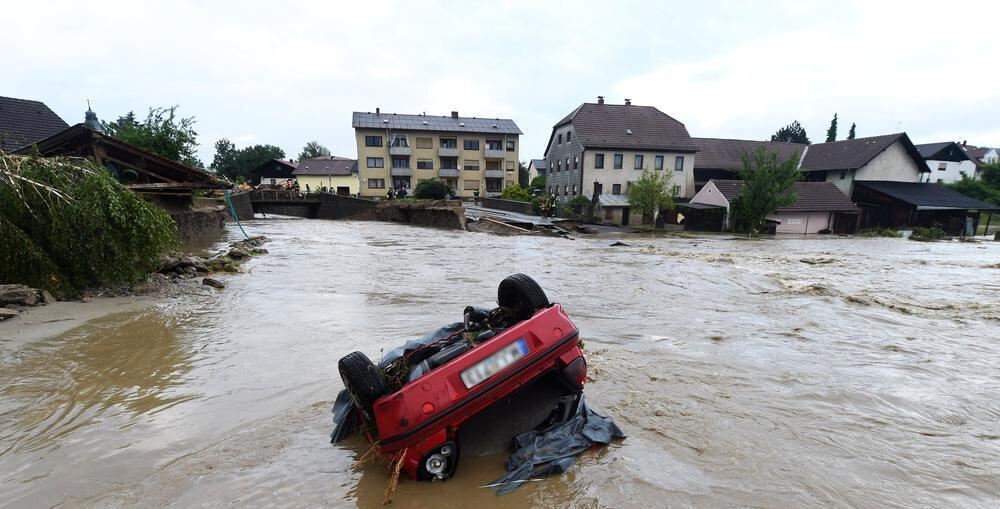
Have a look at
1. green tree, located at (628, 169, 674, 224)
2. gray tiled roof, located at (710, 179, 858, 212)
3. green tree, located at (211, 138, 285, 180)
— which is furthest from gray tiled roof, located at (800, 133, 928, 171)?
green tree, located at (211, 138, 285, 180)

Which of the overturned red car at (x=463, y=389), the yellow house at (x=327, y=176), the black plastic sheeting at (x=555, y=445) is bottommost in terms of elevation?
the black plastic sheeting at (x=555, y=445)

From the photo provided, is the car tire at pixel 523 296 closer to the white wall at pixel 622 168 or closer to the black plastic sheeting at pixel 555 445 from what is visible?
the black plastic sheeting at pixel 555 445

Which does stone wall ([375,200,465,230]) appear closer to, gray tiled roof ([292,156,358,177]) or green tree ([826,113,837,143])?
gray tiled roof ([292,156,358,177])

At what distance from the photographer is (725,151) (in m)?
46.2

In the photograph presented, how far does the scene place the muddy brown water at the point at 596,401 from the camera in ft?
10.6

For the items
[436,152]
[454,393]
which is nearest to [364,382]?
[454,393]

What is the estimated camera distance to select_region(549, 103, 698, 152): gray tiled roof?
42344mm

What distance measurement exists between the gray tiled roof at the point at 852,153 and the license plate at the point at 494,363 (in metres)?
48.2

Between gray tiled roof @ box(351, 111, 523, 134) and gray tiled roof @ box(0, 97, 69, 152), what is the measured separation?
1241 inches

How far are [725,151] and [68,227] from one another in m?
49.6

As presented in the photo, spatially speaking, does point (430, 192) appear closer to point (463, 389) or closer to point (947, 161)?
point (463, 389)

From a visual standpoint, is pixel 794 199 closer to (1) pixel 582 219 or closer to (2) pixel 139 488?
(1) pixel 582 219

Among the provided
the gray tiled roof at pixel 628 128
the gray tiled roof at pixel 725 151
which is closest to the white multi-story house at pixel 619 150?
the gray tiled roof at pixel 628 128

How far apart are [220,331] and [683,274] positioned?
40.3 feet
